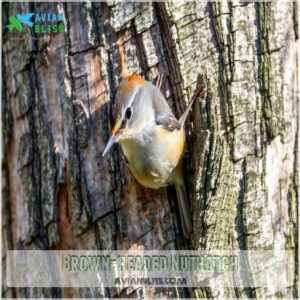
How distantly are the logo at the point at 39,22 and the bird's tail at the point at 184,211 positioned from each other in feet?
3.92

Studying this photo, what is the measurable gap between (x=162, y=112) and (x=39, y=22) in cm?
99

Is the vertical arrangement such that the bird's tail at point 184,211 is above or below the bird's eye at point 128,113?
below

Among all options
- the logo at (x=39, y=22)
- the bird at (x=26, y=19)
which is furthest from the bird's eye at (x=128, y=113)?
the bird at (x=26, y=19)

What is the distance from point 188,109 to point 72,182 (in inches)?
31.7

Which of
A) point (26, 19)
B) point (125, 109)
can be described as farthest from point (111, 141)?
point (26, 19)

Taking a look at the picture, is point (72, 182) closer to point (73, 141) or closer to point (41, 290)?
point (73, 141)

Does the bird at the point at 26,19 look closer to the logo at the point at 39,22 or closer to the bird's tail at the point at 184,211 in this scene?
the logo at the point at 39,22

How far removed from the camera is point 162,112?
3607mm

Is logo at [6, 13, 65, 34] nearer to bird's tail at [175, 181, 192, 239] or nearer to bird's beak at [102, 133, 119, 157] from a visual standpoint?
bird's beak at [102, 133, 119, 157]

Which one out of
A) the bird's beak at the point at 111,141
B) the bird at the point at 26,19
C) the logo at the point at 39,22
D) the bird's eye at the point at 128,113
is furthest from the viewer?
the bird at the point at 26,19

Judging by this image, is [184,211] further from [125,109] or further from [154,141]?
[125,109]

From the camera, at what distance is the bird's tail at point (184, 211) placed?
11.6 feet

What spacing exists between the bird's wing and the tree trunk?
71mm

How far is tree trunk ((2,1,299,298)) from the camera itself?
3.49 metres
